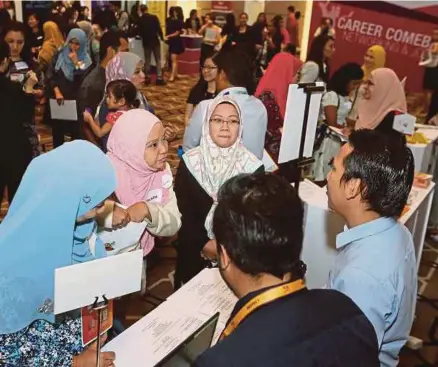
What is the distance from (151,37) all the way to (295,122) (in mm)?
7264

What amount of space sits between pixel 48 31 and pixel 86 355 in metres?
5.15

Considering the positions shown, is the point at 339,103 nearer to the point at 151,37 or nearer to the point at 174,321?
the point at 174,321

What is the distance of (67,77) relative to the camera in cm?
424

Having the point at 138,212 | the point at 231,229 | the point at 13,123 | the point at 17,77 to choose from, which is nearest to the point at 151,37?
the point at 17,77

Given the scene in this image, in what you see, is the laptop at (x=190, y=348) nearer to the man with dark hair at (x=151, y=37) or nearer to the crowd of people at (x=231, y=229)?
the crowd of people at (x=231, y=229)

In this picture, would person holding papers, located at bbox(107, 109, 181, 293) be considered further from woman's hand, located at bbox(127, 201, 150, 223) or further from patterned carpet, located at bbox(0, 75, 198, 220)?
patterned carpet, located at bbox(0, 75, 198, 220)

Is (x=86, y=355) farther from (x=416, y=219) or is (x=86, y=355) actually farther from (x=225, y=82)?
(x=416, y=219)

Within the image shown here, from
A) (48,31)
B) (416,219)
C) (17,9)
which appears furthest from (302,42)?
(416,219)

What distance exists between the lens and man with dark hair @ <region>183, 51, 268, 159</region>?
271cm

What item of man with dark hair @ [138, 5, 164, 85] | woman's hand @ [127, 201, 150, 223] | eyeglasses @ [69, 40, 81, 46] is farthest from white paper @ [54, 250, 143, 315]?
man with dark hair @ [138, 5, 164, 85]

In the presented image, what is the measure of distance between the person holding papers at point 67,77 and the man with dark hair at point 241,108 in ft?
5.17

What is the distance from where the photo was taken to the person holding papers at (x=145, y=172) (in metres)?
1.96

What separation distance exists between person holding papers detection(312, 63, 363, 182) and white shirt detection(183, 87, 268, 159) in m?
0.98

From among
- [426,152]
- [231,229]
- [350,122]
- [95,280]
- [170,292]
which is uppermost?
[231,229]
